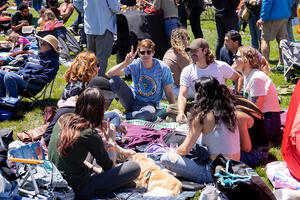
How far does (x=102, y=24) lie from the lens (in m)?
7.62

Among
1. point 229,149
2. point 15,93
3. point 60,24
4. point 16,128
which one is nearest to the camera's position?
point 229,149

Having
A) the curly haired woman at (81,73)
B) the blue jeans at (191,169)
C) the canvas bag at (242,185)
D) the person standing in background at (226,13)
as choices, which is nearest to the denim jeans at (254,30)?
the person standing in background at (226,13)

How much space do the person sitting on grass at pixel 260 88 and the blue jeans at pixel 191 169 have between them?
52.0 inches

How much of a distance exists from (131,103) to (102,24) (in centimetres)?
188

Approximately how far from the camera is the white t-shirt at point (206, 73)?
5934 millimetres

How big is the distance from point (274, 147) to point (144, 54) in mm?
2237

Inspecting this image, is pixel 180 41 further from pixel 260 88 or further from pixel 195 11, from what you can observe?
pixel 195 11

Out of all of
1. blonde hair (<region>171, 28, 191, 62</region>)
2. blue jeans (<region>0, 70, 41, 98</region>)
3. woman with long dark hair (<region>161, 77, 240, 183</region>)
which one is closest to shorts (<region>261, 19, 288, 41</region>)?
blonde hair (<region>171, 28, 191, 62</region>)

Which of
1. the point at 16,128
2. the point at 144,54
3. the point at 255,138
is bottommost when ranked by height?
the point at 16,128

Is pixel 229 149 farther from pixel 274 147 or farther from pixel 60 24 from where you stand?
pixel 60 24

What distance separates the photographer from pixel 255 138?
4.79m

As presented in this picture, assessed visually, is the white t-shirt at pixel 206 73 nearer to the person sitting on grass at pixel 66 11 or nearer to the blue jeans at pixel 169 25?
the blue jeans at pixel 169 25

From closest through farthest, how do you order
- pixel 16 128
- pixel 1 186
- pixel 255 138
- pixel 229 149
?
pixel 1 186 < pixel 229 149 < pixel 255 138 < pixel 16 128

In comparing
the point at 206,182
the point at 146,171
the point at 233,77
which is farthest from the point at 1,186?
the point at 233,77
